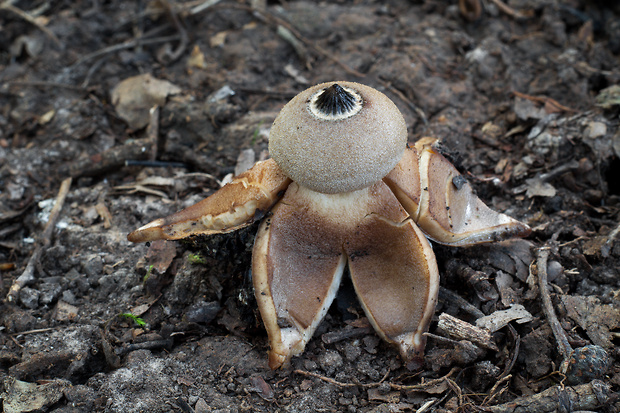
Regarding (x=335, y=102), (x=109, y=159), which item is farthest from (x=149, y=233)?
(x=109, y=159)

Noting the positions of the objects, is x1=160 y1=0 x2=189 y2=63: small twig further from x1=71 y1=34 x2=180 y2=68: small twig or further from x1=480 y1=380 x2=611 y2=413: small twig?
x1=480 y1=380 x2=611 y2=413: small twig

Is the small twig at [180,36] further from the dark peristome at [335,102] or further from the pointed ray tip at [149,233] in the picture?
the dark peristome at [335,102]

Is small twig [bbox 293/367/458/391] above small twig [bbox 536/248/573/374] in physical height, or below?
below

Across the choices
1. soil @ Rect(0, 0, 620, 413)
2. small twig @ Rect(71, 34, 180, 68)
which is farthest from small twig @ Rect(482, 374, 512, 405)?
small twig @ Rect(71, 34, 180, 68)

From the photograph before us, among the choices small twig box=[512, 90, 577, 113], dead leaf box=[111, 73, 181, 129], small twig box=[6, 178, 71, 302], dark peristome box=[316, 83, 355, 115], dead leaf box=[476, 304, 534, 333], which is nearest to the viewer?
dark peristome box=[316, 83, 355, 115]

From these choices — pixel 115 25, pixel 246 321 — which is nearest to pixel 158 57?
pixel 115 25

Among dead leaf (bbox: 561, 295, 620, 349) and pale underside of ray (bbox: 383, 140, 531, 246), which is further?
pale underside of ray (bbox: 383, 140, 531, 246)
